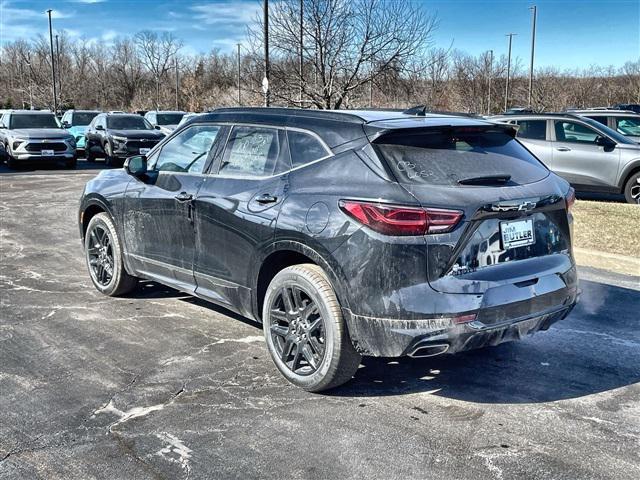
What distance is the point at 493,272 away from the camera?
372cm

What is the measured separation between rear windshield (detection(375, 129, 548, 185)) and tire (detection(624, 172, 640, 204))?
9221mm

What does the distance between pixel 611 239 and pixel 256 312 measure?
5766 millimetres

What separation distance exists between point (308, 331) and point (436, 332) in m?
0.88

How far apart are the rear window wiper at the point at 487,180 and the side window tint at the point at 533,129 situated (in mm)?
9902

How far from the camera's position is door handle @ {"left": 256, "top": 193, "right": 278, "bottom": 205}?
4.26m

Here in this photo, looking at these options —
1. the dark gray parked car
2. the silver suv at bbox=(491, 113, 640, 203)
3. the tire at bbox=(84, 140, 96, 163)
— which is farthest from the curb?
the tire at bbox=(84, 140, 96, 163)

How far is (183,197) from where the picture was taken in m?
5.04

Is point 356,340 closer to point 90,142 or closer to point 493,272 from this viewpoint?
point 493,272

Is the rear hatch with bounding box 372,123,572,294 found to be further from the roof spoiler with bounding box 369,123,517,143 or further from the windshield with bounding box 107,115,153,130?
the windshield with bounding box 107,115,153,130

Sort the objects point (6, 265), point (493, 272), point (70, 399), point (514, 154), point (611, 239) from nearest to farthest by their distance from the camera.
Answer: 1. point (493, 272)
2. point (70, 399)
3. point (514, 154)
4. point (6, 265)
5. point (611, 239)


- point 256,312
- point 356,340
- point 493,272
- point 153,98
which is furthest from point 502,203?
point 153,98

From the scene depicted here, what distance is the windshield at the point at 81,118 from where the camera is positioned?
90.1ft

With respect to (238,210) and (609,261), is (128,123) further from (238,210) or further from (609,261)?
(238,210)

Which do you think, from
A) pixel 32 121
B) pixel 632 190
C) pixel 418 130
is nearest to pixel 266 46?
pixel 32 121
